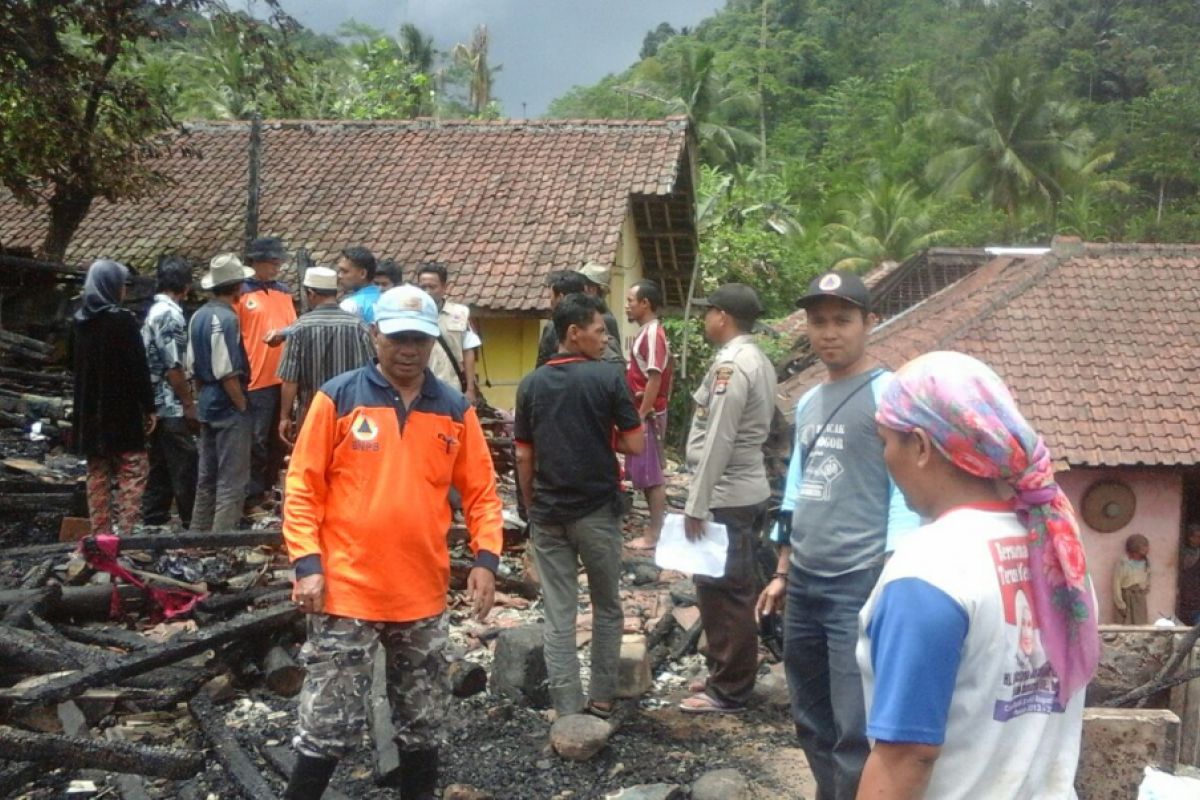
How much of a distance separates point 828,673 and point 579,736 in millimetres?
1464

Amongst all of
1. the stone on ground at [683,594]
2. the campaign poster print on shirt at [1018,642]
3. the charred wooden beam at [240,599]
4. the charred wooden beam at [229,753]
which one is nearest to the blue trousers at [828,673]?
the campaign poster print on shirt at [1018,642]

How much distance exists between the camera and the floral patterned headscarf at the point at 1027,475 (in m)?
1.86

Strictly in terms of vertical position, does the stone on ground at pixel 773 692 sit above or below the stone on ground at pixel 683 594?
below

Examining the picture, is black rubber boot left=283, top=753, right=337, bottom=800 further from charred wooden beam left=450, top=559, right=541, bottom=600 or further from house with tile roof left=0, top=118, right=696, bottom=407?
house with tile roof left=0, top=118, right=696, bottom=407

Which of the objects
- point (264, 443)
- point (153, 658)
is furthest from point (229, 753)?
point (264, 443)

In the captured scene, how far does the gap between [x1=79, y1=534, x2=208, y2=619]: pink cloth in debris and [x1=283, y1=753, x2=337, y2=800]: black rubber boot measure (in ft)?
8.99

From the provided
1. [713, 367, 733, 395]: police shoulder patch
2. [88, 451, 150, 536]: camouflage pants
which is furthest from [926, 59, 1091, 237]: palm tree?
[713, 367, 733, 395]: police shoulder patch

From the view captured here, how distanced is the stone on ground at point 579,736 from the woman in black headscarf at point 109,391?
3.58 meters

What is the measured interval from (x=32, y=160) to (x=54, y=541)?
5950 mm

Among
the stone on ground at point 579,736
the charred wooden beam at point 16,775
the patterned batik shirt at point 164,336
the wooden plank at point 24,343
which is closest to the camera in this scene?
the charred wooden beam at point 16,775

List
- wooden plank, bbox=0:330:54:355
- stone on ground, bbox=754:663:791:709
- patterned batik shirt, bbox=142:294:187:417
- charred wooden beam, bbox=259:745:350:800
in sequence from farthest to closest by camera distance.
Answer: wooden plank, bbox=0:330:54:355 < patterned batik shirt, bbox=142:294:187:417 < stone on ground, bbox=754:663:791:709 < charred wooden beam, bbox=259:745:350:800

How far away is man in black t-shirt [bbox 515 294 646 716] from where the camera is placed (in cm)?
482

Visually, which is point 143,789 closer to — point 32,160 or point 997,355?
point 32,160

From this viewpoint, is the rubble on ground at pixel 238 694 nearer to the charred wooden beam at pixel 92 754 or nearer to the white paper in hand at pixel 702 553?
the charred wooden beam at pixel 92 754
